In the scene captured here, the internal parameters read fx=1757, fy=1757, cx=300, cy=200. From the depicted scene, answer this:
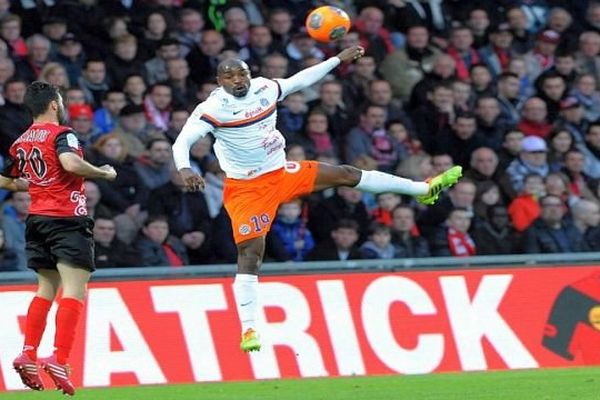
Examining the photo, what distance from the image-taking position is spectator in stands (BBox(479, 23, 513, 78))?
2217 centimetres

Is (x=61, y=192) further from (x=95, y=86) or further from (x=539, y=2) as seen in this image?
(x=539, y=2)

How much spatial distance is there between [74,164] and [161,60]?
7205 millimetres

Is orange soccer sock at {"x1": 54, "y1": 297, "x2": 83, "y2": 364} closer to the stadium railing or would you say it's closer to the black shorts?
the black shorts

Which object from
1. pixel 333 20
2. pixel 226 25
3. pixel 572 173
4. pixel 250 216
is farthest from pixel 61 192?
pixel 572 173

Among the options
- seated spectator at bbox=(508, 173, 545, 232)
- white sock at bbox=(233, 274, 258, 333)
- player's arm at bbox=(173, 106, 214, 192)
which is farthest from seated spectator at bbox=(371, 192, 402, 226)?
player's arm at bbox=(173, 106, 214, 192)

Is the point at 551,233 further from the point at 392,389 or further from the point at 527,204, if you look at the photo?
the point at 392,389

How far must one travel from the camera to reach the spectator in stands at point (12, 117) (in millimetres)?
17891

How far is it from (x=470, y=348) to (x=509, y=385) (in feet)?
6.82

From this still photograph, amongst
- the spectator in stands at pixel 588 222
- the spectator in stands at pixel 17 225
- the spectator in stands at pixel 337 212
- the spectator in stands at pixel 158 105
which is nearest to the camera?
the spectator in stands at pixel 17 225

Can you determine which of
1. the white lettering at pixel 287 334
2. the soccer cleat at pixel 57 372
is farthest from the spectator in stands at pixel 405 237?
the soccer cleat at pixel 57 372

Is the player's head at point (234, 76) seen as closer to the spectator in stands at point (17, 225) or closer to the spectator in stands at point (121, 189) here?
the spectator in stands at point (17, 225)

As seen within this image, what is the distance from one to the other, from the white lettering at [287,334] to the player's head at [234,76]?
2.87 m

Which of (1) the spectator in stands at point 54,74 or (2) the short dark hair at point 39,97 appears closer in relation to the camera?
(2) the short dark hair at point 39,97

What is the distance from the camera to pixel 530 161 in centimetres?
2044
